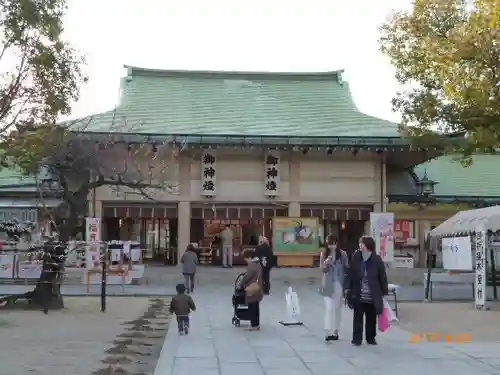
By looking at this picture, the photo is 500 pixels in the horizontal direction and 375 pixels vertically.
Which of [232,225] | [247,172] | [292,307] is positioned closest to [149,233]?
[232,225]

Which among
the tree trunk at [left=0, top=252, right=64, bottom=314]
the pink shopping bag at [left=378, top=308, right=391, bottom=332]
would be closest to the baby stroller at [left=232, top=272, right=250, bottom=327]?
the pink shopping bag at [left=378, top=308, right=391, bottom=332]

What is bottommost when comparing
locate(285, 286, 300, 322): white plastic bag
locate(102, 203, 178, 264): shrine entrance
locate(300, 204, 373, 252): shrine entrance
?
locate(285, 286, 300, 322): white plastic bag

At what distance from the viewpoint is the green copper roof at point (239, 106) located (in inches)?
1051

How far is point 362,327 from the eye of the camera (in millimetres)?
9273

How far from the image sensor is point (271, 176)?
86.0 feet

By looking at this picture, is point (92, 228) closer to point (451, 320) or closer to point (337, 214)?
point (337, 214)

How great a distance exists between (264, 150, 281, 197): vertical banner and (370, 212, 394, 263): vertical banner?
5.93m

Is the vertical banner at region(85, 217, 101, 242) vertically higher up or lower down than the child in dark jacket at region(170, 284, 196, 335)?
higher up

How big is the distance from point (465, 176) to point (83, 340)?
78.5ft

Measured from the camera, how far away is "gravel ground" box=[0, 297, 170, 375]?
839 centimetres

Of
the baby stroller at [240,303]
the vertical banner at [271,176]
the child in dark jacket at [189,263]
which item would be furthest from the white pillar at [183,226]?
the baby stroller at [240,303]

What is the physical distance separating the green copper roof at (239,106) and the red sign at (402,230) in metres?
4.12

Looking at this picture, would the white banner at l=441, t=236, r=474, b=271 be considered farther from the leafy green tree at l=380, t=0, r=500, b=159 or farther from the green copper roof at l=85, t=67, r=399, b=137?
the green copper roof at l=85, t=67, r=399, b=137

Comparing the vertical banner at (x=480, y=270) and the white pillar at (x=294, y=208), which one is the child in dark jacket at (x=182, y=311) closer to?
the vertical banner at (x=480, y=270)
